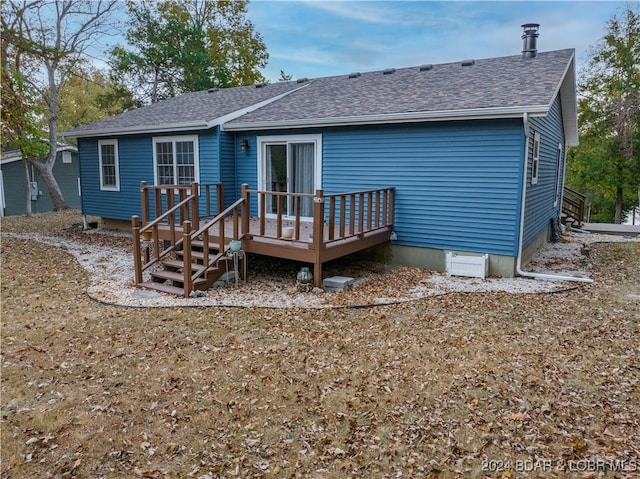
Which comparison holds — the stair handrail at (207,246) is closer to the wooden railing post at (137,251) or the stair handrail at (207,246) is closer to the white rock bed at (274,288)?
the white rock bed at (274,288)

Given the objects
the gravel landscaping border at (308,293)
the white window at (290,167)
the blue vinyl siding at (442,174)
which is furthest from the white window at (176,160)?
the blue vinyl siding at (442,174)

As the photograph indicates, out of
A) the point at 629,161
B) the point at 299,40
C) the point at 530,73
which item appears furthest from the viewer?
the point at 299,40

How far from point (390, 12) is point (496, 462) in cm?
1590

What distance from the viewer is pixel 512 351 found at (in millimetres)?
4684

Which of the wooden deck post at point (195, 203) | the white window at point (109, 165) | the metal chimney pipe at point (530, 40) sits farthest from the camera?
the white window at point (109, 165)

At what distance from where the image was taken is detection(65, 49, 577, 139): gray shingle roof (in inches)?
298

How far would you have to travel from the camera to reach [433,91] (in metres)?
8.86

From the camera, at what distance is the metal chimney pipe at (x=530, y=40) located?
31.9ft

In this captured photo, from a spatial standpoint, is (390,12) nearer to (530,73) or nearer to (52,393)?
(530,73)

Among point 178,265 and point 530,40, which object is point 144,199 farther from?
point 530,40

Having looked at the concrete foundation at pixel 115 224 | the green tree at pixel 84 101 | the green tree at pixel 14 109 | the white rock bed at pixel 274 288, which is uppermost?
the green tree at pixel 84 101

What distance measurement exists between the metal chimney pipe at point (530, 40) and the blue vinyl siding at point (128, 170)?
708 centimetres

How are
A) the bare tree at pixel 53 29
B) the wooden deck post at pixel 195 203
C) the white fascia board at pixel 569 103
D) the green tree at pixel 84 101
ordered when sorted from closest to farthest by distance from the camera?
the wooden deck post at pixel 195 203, the white fascia board at pixel 569 103, the bare tree at pixel 53 29, the green tree at pixel 84 101

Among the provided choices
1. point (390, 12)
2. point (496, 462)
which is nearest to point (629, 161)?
point (390, 12)
